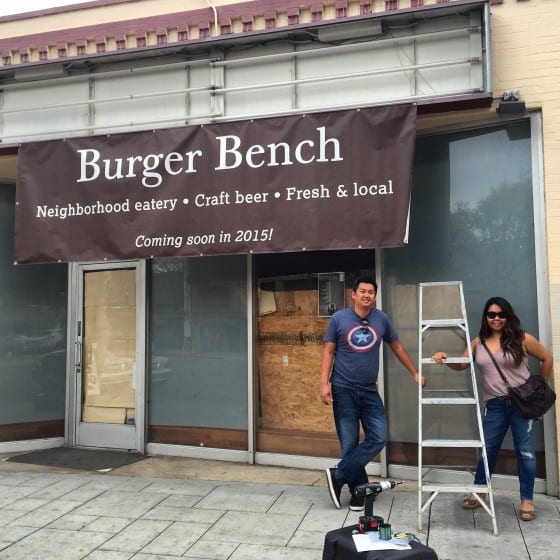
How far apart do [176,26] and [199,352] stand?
145 inches

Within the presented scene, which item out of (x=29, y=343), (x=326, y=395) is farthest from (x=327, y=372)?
(x=29, y=343)

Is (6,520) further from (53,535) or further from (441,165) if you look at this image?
(441,165)

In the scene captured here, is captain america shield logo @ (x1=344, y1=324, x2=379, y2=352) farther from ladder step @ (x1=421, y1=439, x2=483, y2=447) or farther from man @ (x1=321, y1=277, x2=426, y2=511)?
ladder step @ (x1=421, y1=439, x2=483, y2=447)

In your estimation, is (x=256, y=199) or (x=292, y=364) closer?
(x=256, y=199)

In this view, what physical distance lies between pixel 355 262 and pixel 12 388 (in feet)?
15.0

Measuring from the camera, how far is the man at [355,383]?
15.7ft

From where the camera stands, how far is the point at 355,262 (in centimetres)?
614

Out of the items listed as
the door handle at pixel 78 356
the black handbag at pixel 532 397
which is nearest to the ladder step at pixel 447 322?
the black handbag at pixel 532 397

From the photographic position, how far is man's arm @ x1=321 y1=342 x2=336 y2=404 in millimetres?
4783

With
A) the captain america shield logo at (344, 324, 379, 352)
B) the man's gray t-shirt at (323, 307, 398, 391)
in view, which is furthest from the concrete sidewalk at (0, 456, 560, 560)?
the captain america shield logo at (344, 324, 379, 352)

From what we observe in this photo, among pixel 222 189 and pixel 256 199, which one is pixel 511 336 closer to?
pixel 256 199

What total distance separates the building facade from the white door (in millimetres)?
30

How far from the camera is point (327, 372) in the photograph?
15.9 feet

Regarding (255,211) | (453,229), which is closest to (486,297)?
(453,229)
